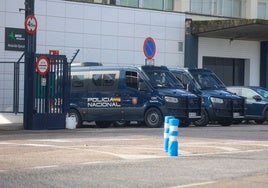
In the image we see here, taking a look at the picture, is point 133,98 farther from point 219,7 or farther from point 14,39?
point 219,7

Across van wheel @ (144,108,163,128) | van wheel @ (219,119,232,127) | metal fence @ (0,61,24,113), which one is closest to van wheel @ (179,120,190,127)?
van wheel @ (144,108,163,128)

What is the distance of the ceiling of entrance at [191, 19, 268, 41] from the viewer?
33.0 metres

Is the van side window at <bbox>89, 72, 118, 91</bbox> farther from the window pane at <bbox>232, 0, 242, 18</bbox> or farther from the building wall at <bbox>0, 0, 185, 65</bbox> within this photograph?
the window pane at <bbox>232, 0, 242, 18</bbox>

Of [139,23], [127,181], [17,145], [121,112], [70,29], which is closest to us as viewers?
[127,181]

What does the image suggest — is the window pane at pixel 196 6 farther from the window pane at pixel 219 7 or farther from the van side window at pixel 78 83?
the van side window at pixel 78 83

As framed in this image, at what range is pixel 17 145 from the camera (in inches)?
644

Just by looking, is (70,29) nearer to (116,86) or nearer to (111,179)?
(116,86)

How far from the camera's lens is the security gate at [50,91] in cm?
2294

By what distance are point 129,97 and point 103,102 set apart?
1031mm

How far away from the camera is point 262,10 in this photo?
39750mm

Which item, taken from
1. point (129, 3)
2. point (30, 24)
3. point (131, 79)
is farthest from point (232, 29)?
point (30, 24)

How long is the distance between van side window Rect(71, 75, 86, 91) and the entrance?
1360 cm

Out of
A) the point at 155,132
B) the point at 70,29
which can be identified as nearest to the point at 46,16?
the point at 70,29

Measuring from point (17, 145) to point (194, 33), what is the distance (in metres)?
20.7
